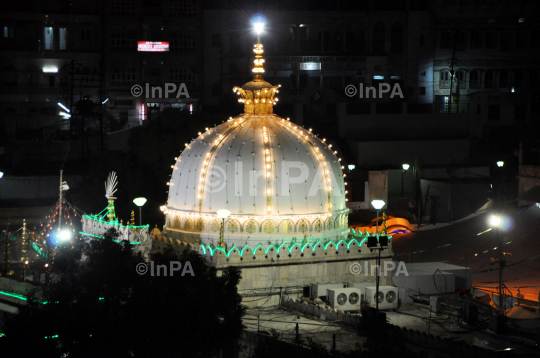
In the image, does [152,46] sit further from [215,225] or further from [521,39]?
[215,225]

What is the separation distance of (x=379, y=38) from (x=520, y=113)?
11.8 meters

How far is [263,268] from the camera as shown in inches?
1087

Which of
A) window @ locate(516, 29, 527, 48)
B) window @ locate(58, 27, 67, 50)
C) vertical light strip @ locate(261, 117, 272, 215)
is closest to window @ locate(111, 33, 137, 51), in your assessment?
window @ locate(58, 27, 67, 50)

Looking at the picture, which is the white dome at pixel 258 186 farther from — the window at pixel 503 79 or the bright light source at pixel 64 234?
the window at pixel 503 79

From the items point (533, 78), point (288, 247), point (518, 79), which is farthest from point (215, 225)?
point (533, 78)

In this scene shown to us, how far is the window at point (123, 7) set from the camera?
6222cm

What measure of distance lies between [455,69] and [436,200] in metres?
20.4

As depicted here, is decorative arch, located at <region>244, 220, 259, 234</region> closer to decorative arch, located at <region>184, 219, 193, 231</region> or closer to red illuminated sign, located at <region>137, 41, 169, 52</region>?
decorative arch, located at <region>184, 219, 193, 231</region>

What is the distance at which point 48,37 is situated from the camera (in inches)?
2427

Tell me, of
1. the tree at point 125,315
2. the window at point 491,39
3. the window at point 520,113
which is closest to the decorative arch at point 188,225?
the tree at point 125,315

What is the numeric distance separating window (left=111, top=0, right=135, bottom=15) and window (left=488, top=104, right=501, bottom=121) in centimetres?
2670

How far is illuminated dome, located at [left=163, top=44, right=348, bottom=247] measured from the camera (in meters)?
28.6

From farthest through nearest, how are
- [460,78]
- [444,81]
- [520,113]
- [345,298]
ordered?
1. [460,78]
2. [444,81]
3. [520,113]
4. [345,298]

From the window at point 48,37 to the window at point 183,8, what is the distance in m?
8.93
